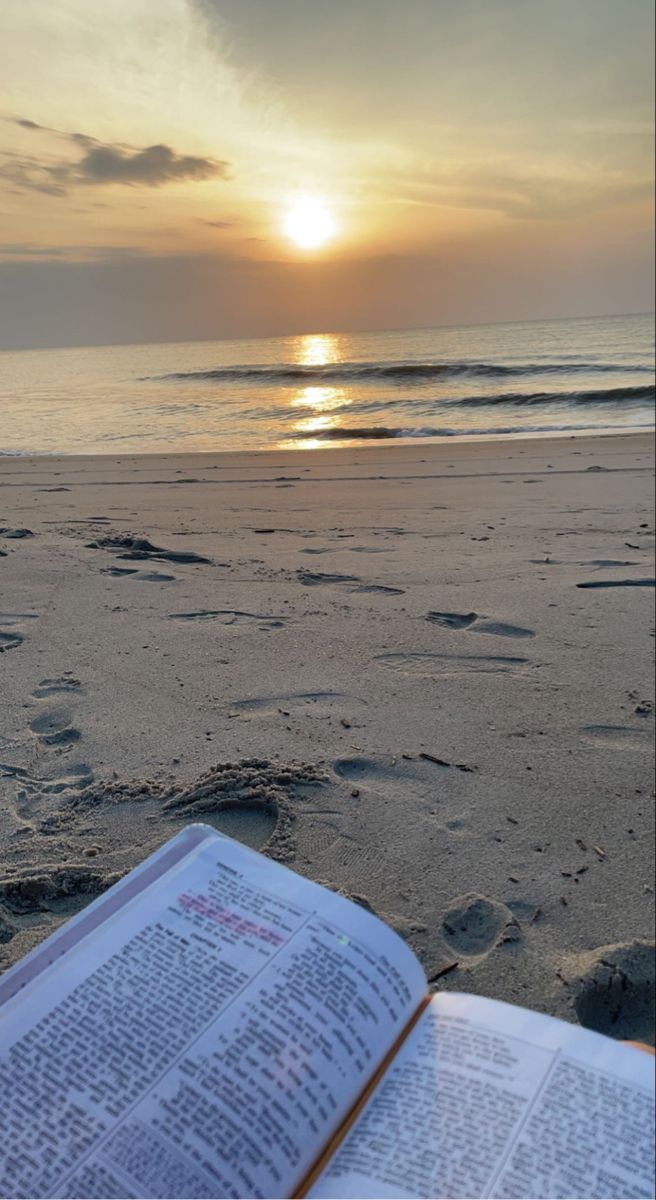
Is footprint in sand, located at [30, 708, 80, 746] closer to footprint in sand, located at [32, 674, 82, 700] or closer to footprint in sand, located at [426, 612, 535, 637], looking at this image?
footprint in sand, located at [32, 674, 82, 700]

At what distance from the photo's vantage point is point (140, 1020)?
723 millimetres

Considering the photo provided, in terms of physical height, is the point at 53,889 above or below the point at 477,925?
above

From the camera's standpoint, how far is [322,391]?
9641 millimetres

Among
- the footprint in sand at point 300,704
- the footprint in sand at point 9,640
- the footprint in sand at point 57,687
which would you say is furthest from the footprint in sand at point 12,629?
the footprint in sand at point 300,704

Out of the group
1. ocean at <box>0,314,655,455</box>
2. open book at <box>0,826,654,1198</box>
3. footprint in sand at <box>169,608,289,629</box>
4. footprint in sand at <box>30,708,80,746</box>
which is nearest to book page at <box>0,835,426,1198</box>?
open book at <box>0,826,654,1198</box>

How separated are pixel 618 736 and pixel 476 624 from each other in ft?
2.12

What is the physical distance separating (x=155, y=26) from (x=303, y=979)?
117cm

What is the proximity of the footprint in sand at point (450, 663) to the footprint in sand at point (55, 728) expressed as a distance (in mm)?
769

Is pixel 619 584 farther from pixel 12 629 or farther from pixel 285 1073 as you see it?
pixel 285 1073

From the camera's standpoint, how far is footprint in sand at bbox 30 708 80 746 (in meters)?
1.60

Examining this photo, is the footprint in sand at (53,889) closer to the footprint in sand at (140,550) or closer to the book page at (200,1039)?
the book page at (200,1039)

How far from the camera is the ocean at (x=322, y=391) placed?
5.02 feet

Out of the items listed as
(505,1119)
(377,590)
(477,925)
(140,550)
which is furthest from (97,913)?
(140,550)

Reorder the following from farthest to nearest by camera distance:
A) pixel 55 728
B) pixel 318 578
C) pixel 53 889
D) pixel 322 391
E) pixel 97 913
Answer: pixel 322 391
pixel 318 578
pixel 55 728
pixel 53 889
pixel 97 913
